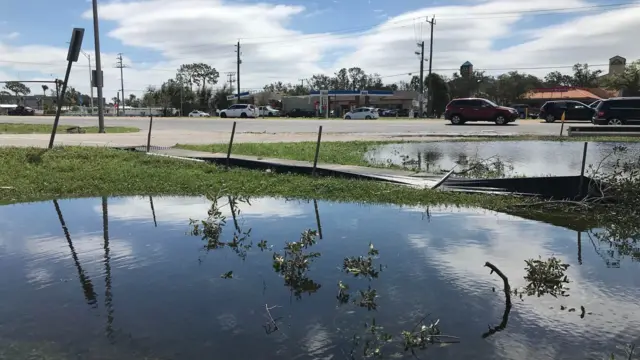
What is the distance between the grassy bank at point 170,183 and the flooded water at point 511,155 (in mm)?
3624

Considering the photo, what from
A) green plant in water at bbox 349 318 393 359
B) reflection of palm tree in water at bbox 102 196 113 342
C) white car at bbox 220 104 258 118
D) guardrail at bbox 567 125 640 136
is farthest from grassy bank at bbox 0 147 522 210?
white car at bbox 220 104 258 118

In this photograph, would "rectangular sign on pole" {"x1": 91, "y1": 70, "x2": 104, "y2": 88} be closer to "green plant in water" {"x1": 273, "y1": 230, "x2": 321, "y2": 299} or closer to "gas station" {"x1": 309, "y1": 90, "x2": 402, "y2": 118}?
"green plant in water" {"x1": 273, "y1": 230, "x2": 321, "y2": 299}

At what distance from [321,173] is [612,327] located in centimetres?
818

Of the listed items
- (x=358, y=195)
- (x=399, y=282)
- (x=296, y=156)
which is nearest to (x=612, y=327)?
(x=399, y=282)

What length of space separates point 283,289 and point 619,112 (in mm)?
28406

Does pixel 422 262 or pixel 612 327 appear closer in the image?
pixel 612 327

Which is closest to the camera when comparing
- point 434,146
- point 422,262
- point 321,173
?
point 422,262

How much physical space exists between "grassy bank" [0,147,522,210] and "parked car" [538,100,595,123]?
3193 cm

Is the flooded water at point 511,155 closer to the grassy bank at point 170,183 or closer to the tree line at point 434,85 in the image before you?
the grassy bank at point 170,183

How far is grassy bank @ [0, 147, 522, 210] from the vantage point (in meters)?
9.18

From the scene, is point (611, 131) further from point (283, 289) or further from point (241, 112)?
point (241, 112)

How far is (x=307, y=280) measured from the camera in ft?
16.4

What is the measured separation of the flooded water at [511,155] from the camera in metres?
13.0

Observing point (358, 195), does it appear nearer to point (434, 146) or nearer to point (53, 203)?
point (53, 203)
